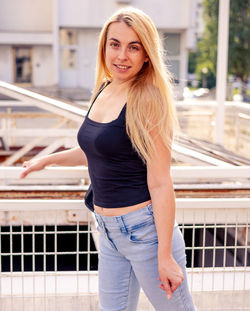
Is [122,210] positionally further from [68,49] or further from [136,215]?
[68,49]

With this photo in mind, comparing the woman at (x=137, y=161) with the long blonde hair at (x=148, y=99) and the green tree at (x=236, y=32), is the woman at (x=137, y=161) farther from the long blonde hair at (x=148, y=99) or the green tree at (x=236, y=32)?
the green tree at (x=236, y=32)

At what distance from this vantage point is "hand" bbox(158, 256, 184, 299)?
6.09ft

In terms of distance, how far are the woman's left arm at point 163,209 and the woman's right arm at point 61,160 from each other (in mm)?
549

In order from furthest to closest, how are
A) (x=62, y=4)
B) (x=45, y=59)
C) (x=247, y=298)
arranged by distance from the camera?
(x=45, y=59)
(x=62, y=4)
(x=247, y=298)

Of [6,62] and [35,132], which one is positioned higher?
[6,62]


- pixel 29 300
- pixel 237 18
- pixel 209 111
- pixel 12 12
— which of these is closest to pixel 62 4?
pixel 12 12

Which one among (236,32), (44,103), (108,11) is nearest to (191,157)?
(44,103)

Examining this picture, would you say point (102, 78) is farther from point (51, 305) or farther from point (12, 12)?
point (12, 12)

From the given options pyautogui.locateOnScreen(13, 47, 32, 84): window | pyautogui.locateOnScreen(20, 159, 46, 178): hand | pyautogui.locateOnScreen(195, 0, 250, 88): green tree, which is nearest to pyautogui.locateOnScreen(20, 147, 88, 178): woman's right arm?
pyautogui.locateOnScreen(20, 159, 46, 178): hand

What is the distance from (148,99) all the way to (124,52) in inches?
8.3

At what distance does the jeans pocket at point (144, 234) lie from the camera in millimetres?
1908

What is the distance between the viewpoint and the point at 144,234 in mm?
1907

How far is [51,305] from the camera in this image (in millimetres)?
3113

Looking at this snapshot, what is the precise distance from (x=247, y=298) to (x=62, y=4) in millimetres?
22975
